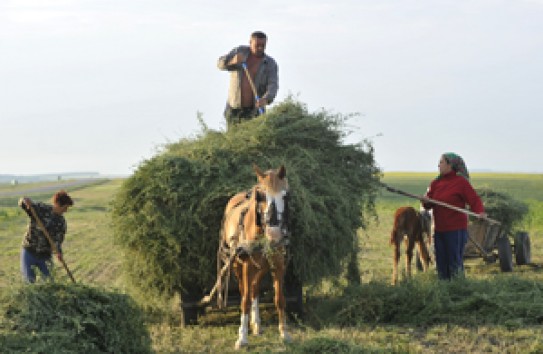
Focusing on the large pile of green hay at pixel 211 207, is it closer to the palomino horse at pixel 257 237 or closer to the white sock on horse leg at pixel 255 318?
the palomino horse at pixel 257 237

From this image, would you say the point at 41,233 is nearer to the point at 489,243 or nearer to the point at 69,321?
the point at 69,321

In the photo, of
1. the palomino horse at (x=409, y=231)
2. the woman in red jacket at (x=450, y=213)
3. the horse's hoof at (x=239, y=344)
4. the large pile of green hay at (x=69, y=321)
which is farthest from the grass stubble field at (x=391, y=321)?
the palomino horse at (x=409, y=231)

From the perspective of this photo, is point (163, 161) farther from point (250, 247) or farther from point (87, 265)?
point (87, 265)

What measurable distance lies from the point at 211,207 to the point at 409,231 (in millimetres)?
4521

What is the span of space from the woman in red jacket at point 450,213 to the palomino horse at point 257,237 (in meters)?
3.70

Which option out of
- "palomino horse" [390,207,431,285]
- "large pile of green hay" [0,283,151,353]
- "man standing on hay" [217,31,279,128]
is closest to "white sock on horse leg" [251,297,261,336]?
"large pile of green hay" [0,283,151,353]

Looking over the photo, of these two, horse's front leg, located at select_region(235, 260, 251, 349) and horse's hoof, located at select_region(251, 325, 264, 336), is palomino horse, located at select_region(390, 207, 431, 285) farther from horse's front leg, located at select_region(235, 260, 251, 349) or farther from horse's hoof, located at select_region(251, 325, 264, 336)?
horse's front leg, located at select_region(235, 260, 251, 349)

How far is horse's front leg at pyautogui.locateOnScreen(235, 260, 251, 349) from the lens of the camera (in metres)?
7.75

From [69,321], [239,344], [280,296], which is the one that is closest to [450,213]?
[280,296]

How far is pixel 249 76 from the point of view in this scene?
35.8 ft

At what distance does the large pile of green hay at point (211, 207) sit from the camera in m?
8.60

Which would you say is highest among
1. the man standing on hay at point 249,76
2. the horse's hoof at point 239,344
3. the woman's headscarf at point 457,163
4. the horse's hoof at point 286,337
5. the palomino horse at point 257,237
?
the man standing on hay at point 249,76

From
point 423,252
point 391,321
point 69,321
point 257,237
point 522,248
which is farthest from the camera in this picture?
point 522,248

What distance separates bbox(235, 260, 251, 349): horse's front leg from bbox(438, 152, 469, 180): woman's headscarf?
14.0 feet
